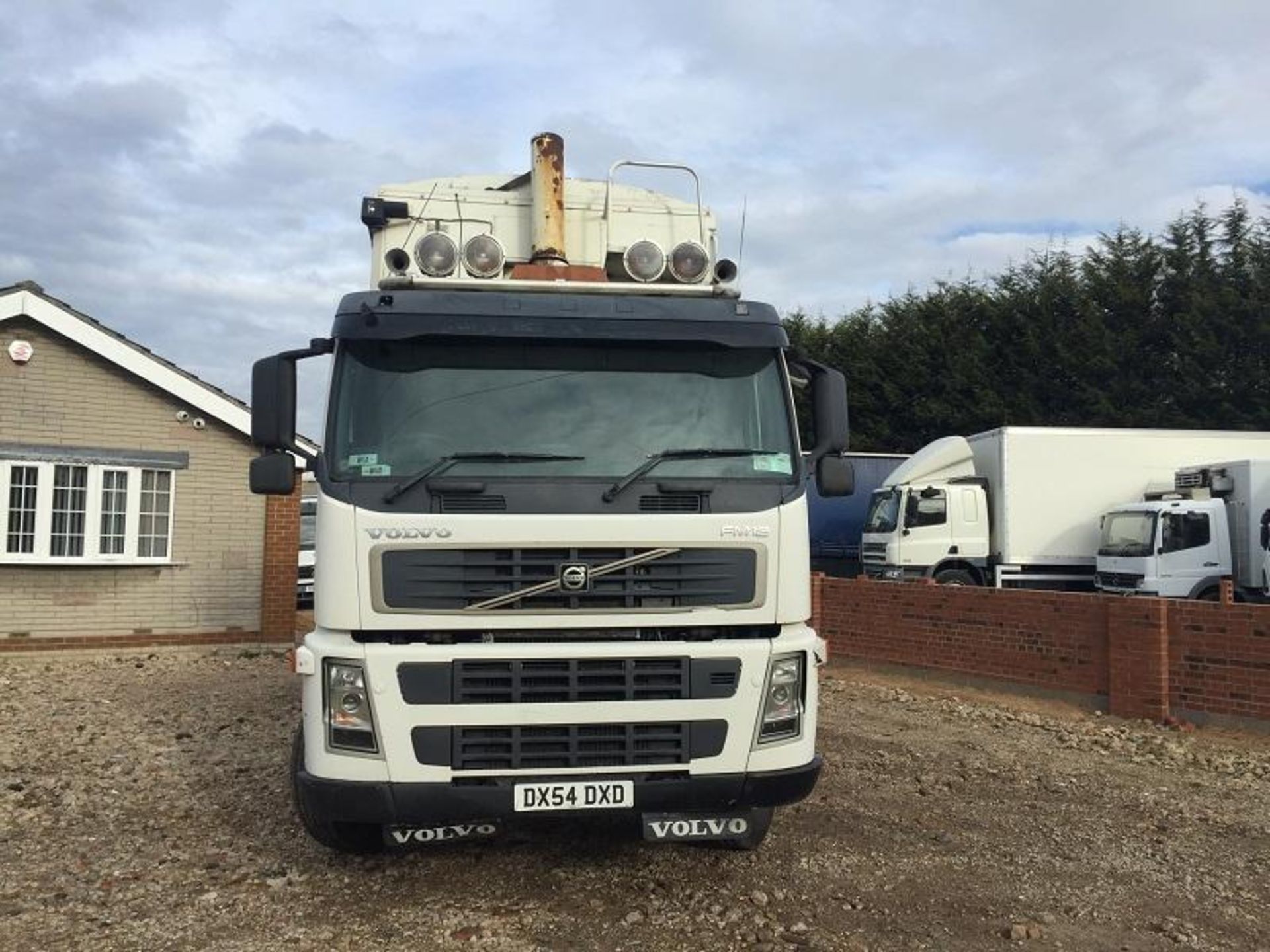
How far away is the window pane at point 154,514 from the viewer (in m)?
13.1

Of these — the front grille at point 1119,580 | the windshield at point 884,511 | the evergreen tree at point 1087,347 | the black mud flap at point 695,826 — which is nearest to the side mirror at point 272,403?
the black mud flap at point 695,826

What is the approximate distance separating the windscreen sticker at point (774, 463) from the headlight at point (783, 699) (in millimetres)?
794

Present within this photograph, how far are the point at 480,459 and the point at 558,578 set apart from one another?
0.61 meters

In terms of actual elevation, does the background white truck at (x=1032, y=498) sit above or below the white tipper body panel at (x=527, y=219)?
below

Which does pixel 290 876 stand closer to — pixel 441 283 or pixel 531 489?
pixel 531 489

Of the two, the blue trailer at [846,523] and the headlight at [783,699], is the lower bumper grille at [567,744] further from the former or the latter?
the blue trailer at [846,523]

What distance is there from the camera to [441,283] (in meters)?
4.94

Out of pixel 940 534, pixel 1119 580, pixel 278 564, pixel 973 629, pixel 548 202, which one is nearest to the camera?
pixel 548 202

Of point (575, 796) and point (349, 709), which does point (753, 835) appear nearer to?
point (575, 796)

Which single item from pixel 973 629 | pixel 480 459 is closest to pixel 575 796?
pixel 480 459

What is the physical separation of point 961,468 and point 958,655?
30.1ft

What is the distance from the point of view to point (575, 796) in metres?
4.25

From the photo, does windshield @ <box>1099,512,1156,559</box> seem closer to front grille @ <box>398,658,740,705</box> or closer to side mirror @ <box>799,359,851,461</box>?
side mirror @ <box>799,359,851,461</box>

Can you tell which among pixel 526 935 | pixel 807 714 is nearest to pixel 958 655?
pixel 807 714
